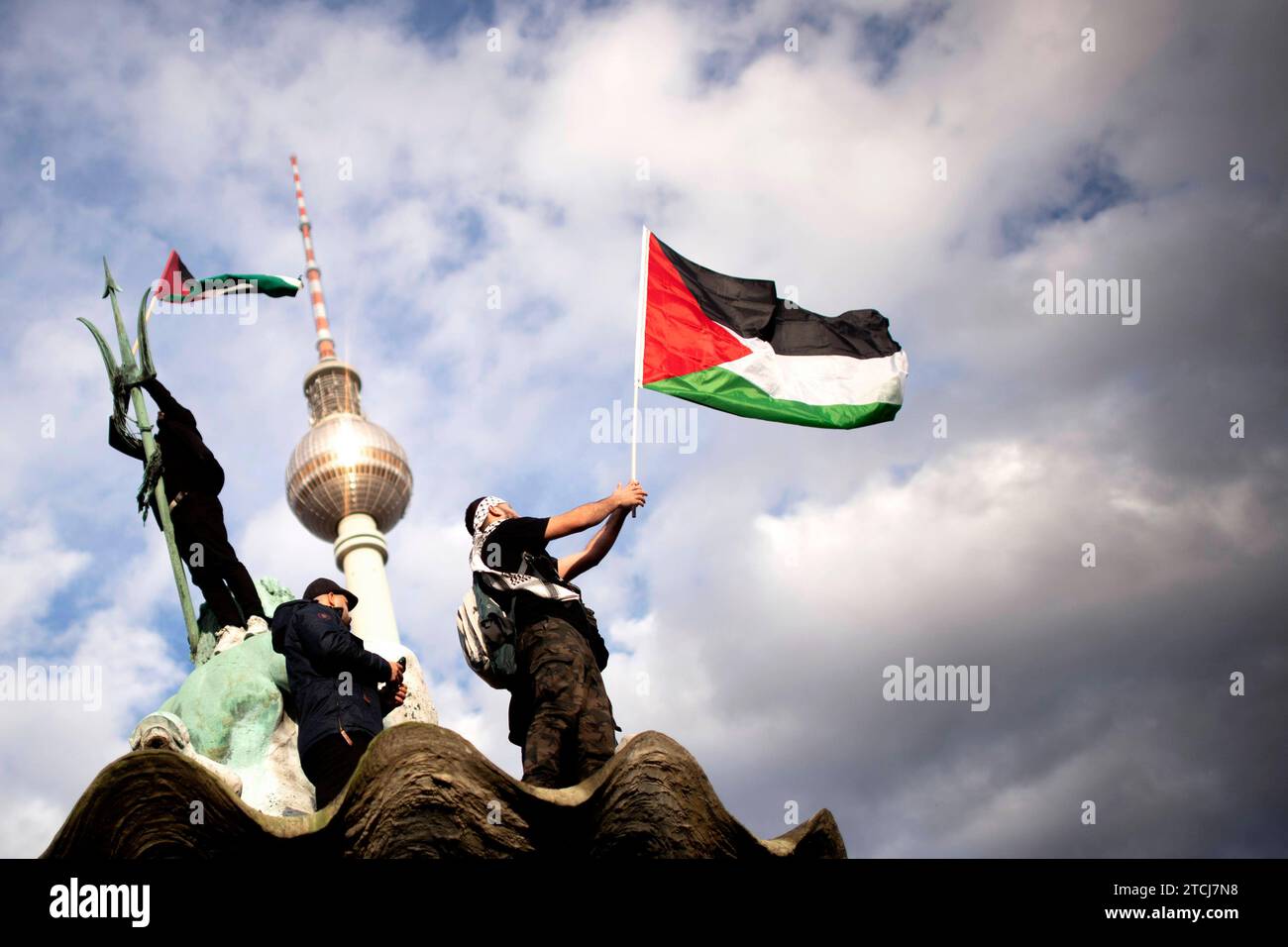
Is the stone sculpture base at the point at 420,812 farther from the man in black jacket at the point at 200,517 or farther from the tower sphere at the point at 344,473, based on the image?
the tower sphere at the point at 344,473

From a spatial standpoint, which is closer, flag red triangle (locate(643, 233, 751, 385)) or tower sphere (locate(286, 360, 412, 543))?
flag red triangle (locate(643, 233, 751, 385))

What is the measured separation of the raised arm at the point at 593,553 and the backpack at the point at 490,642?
19.5 inches

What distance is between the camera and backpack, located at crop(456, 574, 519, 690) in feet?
22.0

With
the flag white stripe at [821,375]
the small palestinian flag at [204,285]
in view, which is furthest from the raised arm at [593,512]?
the small palestinian flag at [204,285]

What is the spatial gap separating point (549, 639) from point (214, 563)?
4239 mm

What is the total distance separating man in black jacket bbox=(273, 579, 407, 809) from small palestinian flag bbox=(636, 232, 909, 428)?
313cm

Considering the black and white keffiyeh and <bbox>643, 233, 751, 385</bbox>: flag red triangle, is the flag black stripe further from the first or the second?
the black and white keffiyeh

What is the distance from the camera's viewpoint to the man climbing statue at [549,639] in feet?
20.7

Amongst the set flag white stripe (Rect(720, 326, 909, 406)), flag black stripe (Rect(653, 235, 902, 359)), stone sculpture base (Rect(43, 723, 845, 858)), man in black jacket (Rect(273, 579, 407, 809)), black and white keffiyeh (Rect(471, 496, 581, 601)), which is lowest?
stone sculpture base (Rect(43, 723, 845, 858))

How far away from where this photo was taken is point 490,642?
675cm

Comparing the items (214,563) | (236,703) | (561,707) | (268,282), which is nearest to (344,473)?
(268,282)

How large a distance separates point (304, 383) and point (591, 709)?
69.2m

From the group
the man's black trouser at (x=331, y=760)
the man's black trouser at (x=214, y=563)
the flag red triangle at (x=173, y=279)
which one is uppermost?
the flag red triangle at (x=173, y=279)

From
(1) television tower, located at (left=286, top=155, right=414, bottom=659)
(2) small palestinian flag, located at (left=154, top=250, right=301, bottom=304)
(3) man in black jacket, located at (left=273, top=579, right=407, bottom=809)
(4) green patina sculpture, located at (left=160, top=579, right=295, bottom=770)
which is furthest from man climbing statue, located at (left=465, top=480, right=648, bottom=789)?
(1) television tower, located at (left=286, top=155, right=414, bottom=659)
